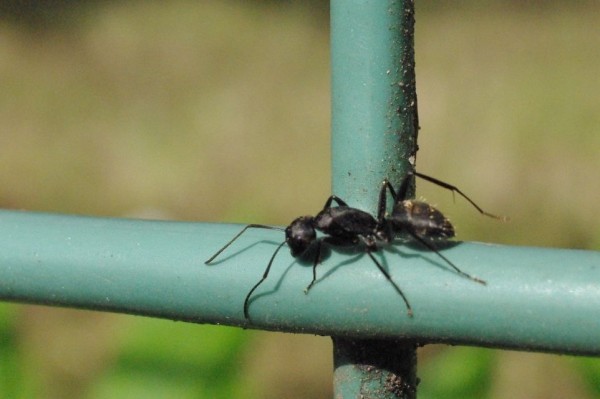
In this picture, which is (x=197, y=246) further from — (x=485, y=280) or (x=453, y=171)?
(x=453, y=171)

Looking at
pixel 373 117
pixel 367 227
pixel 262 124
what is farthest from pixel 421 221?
pixel 262 124

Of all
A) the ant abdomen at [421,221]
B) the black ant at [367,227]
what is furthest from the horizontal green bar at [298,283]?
the ant abdomen at [421,221]

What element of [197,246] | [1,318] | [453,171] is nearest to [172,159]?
[453,171]

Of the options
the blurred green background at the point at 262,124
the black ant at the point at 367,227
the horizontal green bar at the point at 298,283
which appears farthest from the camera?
the blurred green background at the point at 262,124

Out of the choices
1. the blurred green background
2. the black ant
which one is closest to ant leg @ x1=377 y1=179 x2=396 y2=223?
the black ant

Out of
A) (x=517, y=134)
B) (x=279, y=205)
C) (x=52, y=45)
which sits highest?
(x=52, y=45)

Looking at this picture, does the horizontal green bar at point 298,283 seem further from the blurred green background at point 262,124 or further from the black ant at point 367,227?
the blurred green background at point 262,124

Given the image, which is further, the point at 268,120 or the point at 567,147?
the point at 268,120

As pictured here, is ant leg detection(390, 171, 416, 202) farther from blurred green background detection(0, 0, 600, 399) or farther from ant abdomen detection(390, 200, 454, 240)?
blurred green background detection(0, 0, 600, 399)
